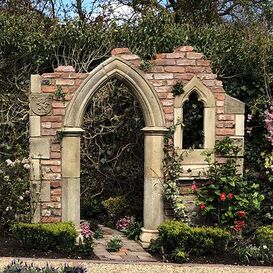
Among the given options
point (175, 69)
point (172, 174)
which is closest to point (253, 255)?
point (172, 174)

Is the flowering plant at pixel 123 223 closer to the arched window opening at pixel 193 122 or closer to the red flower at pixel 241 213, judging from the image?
the arched window opening at pixel 193 122

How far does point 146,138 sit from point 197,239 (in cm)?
141

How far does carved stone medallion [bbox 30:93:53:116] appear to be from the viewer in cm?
552

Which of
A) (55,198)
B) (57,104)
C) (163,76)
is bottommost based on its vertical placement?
(55,198)

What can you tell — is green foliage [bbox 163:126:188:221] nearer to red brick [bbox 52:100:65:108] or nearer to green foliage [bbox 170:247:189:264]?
green foliage [bbox 170:247:189:264]

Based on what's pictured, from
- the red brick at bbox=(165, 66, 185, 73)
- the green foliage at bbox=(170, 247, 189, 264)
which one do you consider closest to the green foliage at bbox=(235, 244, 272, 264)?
the green foliage at bbox=(170, 247, 189, 264)

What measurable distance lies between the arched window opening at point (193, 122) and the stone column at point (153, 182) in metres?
1.27

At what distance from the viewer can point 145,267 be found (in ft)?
15.6

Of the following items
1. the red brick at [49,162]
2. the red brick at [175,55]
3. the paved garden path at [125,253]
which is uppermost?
the red brick at [175,55]

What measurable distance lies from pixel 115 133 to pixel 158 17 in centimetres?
208

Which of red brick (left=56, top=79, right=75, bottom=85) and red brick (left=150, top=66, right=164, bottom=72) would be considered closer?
red brick (left=56, top=79, right=75, bottom=85)

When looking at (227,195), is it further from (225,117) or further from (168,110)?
(168,110)

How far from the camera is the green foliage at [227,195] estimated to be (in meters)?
5.56

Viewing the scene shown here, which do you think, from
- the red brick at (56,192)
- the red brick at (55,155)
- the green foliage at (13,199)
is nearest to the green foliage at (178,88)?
the red brick at (55,155)
